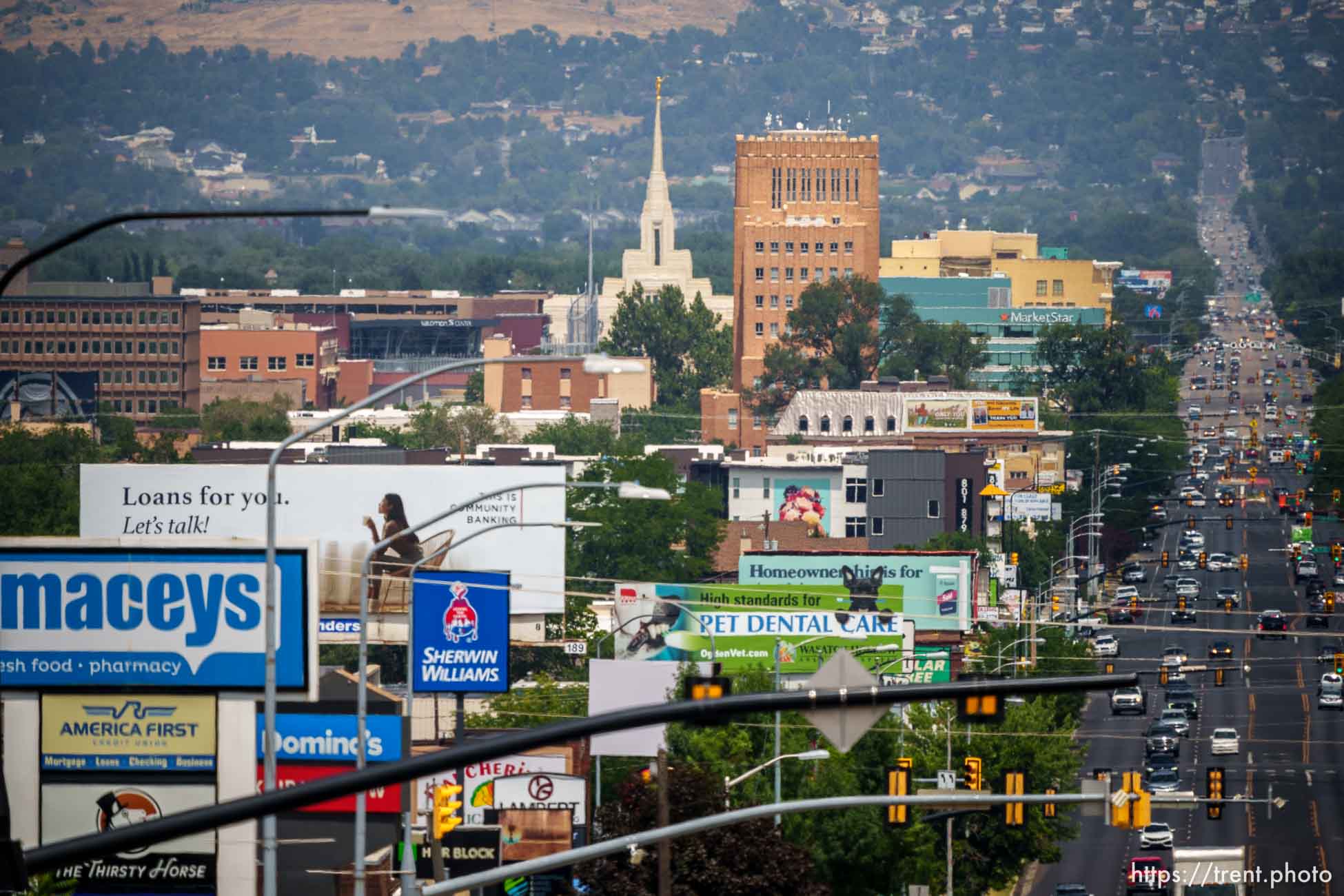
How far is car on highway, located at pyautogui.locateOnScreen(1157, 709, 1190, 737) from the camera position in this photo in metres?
97.1

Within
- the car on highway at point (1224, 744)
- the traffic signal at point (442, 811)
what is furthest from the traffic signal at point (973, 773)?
A: the car on highway at point (1224, 744)

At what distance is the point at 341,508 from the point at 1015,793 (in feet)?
199

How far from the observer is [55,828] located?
43.1 meters

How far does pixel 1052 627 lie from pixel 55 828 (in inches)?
2940

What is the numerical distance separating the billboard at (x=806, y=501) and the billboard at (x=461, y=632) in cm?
9969

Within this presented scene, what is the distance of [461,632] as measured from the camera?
65.5 m

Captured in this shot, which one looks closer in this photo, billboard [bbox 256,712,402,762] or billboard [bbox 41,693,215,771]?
billboard [bbox 41,693,215,771]

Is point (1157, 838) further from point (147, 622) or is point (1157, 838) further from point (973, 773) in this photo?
point (147, 622)

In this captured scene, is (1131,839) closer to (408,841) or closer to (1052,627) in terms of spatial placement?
(1052,627)

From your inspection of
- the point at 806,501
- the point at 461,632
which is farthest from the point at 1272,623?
the point at 461,632

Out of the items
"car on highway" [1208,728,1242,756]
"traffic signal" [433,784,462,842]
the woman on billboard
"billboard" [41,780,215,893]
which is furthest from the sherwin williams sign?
"billboard" [41,780,215,893]

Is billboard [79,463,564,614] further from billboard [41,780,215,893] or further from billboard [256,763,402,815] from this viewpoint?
billboard [41,780,215,893]

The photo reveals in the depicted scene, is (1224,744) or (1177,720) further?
(1177,720)

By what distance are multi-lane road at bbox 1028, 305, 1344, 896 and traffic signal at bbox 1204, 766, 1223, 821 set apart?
0.38 meters
